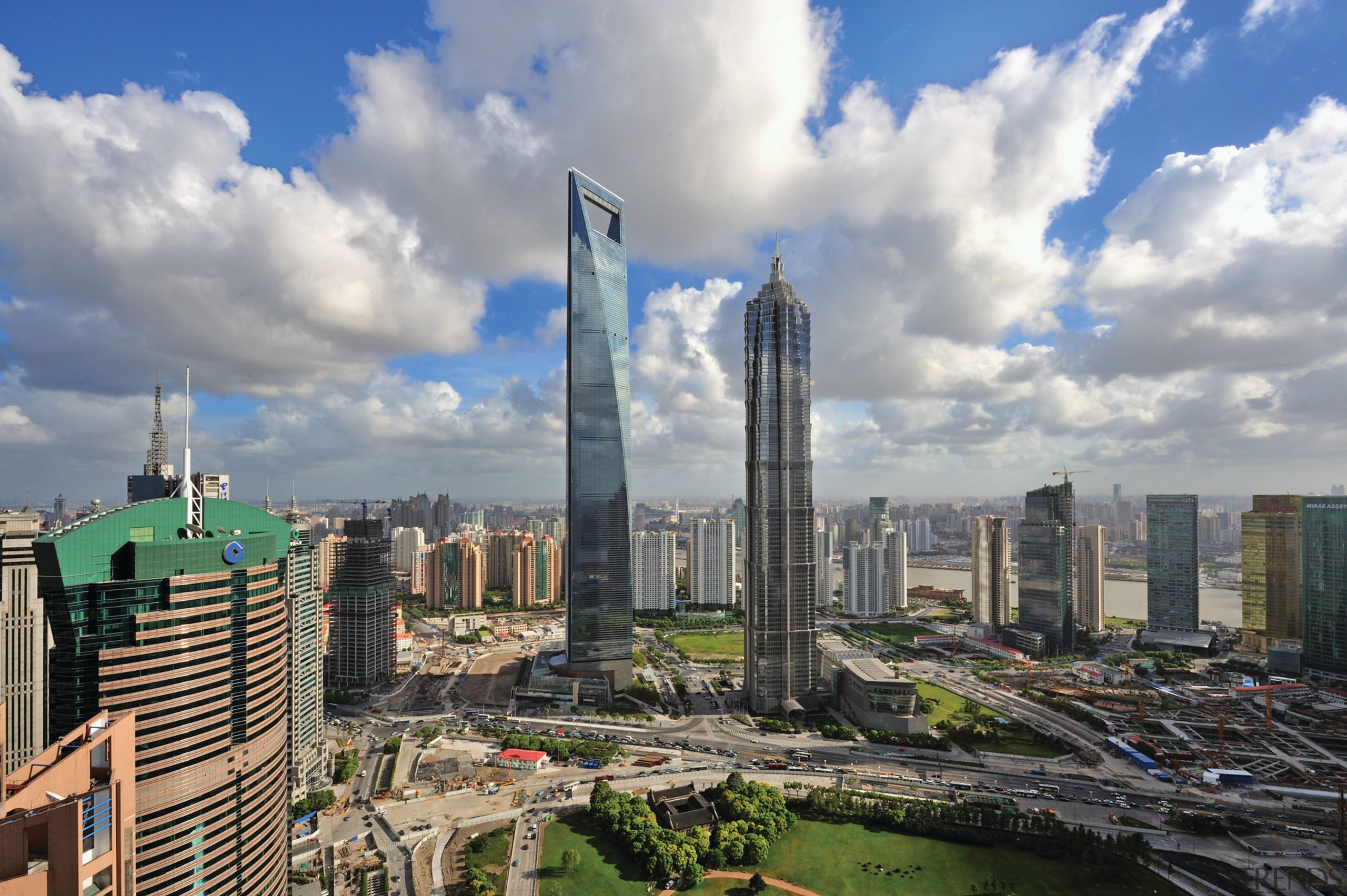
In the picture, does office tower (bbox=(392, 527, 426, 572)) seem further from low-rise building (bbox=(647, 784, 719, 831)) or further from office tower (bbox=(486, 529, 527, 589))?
low-rise building (bbox=(647, 784, 719, 831))

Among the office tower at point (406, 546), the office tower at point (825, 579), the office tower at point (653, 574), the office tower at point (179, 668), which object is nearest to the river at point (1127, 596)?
the office tower at point (825, 579)

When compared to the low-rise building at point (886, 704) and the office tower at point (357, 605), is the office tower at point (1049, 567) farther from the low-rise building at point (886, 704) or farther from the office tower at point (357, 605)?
the office tower at point (357, 605)

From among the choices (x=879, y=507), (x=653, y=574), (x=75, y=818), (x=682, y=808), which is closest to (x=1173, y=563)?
(x=879, y=507)

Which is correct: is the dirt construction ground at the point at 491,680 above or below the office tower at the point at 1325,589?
below

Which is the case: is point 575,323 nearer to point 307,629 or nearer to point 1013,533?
point 307,629

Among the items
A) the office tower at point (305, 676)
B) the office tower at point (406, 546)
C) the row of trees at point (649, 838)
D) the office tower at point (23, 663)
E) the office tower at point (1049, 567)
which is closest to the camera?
the office tower at point (23, 663)

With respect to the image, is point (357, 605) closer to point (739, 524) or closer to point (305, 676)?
point (305, 676)

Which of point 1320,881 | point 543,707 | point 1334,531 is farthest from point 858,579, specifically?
point 1320,881
